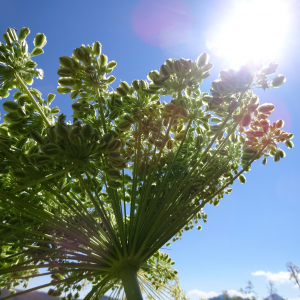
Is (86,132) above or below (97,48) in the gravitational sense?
below

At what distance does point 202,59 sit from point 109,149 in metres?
1.27

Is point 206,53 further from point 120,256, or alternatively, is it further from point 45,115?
point 120,256

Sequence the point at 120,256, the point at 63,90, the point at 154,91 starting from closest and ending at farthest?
the point at 120,256
the point at 154,91
the point at 63,90

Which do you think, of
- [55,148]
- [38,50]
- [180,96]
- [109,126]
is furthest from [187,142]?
[38,50]

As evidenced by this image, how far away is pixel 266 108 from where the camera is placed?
2.76 metres

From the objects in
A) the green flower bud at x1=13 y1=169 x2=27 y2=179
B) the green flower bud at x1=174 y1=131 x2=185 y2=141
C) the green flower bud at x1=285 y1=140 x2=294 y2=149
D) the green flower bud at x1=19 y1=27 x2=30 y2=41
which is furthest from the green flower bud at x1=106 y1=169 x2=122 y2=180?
the green flower bud at x1=285 y1=140 x2=294 y2=149

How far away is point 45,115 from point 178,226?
6.02 feet

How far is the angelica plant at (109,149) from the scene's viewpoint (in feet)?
7.73

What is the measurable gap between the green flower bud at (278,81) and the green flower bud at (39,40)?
2.55 metres

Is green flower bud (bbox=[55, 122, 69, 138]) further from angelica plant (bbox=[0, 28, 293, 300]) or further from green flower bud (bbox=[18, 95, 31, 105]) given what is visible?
green flower bud (bbox=[18, 95, 31, 105])

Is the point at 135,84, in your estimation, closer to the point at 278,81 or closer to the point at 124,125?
the point at 124,125

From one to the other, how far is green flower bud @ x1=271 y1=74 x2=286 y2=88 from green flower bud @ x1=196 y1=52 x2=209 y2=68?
71 cm

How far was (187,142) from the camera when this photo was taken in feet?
10.5

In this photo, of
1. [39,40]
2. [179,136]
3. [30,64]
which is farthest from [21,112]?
[179,136]
